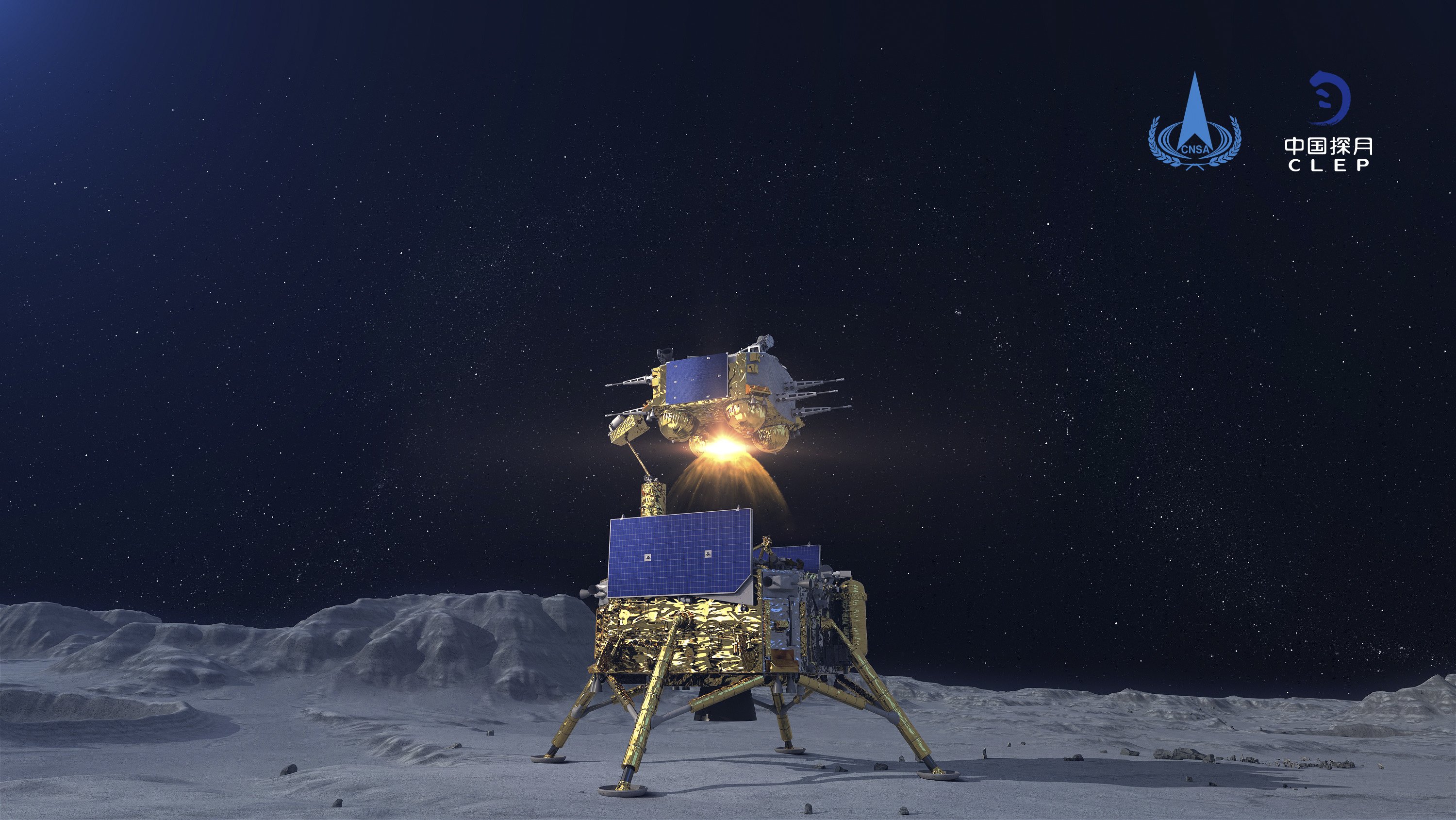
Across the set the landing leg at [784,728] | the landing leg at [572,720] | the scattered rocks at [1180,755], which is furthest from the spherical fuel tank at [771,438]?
the scattered rocks at [1180,755]

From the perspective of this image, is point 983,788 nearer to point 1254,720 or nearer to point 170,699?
point 170,699

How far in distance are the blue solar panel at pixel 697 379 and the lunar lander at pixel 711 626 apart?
3.23m

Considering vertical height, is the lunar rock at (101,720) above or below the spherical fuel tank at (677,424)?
below

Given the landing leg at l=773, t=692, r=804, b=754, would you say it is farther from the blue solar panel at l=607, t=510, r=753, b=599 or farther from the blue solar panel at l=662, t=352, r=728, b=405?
the blue solar panel at l=662, t=352, r=728, b=405

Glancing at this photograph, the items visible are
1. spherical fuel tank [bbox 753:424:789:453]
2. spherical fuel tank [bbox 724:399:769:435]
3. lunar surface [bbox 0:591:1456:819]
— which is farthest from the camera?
spherical fuel tank [bbox 753:424:789:453]

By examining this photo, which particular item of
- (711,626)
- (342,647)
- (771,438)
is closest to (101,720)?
(342,647)

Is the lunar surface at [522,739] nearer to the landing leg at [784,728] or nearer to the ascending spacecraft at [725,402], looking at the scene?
the landing leg at [784,728]

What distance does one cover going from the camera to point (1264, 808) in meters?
17.6

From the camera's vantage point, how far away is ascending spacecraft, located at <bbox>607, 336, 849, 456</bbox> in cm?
2097

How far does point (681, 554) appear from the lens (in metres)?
19.4

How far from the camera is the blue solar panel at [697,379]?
69.5 feet

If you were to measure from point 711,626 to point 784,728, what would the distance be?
795cm

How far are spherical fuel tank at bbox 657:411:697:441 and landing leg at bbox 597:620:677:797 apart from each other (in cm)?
561

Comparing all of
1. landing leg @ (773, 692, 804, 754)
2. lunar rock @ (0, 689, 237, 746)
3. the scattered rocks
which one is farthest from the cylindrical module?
lunar rock @ (0, 689, 237, 746)
